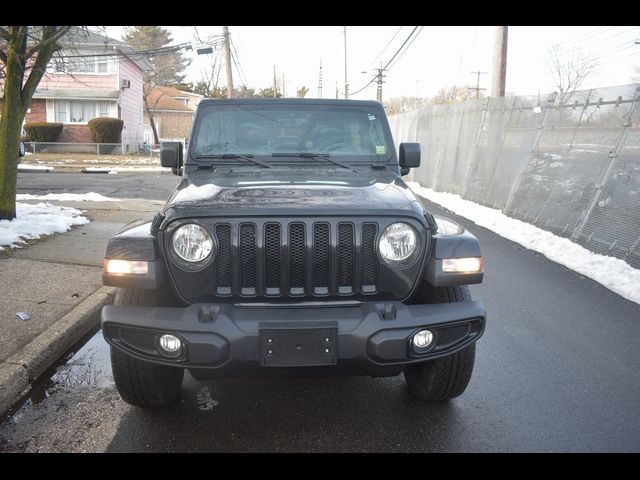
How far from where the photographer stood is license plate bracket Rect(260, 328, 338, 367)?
2.57 metres

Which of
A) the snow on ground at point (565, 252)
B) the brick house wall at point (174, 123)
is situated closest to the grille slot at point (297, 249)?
the snow on ground at point (565, 252)

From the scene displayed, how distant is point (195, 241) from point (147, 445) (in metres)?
1.12

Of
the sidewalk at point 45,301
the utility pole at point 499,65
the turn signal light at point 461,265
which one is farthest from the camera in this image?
the utility pole at point 499,65

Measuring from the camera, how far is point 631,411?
3285 millimetres

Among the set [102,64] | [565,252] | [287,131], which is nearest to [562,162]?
[565,252]

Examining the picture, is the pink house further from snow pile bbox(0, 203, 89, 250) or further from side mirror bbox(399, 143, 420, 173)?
side mirror bbox(399, 143, 420, 173)

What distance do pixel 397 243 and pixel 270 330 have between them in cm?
82

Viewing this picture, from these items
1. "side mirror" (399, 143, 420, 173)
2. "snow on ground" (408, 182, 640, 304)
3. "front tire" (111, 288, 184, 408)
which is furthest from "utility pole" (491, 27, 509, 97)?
"front tire" (111, 288, 184, 408)

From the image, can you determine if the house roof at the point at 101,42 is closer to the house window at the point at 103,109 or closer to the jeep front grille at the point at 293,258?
the house window at the point at 103,109

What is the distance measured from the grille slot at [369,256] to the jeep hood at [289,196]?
0.09 metres

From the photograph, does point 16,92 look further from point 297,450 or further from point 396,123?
point 396,123

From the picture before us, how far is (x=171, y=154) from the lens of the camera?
14.1 feet

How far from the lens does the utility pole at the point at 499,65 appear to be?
14701mm

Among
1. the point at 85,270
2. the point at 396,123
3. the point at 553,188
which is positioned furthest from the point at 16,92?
the point at 396,123
